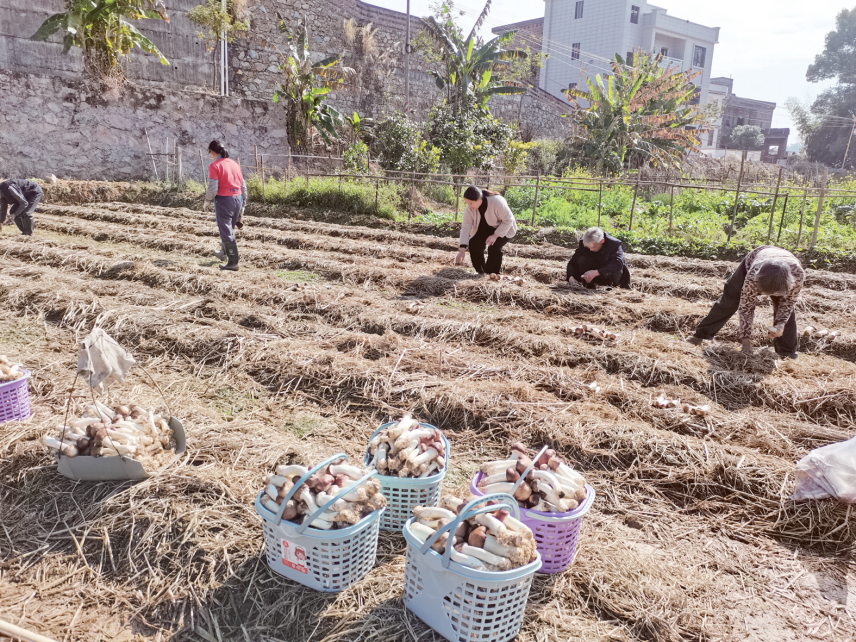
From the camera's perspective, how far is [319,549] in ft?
6.94

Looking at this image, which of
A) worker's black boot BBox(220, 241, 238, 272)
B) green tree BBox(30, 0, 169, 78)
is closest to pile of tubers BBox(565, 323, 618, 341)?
worker's black boot BBox(220, 241, 238, 272)

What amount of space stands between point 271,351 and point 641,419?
2737mm

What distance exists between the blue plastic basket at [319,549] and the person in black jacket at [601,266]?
5.23 meters

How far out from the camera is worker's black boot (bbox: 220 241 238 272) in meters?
7.64

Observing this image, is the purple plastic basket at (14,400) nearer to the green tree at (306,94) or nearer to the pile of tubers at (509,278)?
the pile of tubers at (509,278)

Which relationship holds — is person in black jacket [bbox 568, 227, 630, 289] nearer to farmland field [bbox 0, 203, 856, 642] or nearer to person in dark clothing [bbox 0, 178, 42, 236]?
farmland field [bbox 0, 203, 856, 642]

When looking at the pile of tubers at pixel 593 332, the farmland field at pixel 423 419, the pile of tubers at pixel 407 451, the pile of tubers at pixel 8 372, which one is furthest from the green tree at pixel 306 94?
the pile of tubers at pixel 407 451

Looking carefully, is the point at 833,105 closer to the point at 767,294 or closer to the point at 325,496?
the point at 767,294

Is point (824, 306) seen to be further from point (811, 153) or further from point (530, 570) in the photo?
point (811, 153)

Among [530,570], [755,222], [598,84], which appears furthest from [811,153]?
[530,570]

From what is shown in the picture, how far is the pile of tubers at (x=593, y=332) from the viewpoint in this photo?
514 centimetres

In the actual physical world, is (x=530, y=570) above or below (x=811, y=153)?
below

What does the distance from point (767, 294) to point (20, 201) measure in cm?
1051

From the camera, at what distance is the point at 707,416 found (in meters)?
3.72
